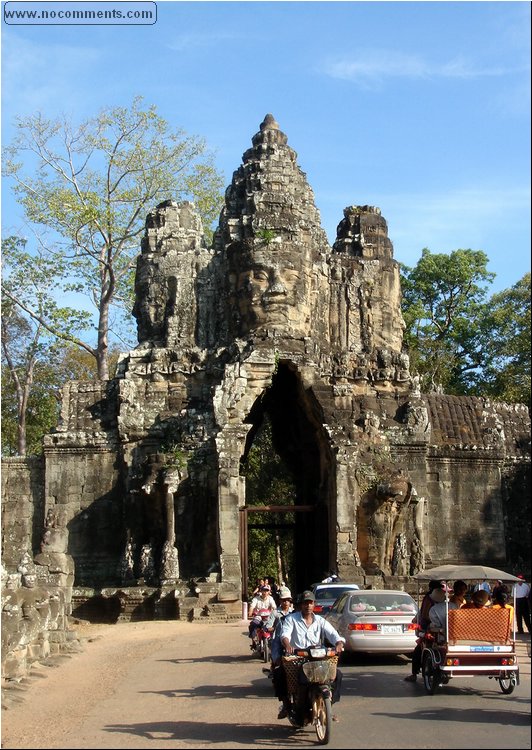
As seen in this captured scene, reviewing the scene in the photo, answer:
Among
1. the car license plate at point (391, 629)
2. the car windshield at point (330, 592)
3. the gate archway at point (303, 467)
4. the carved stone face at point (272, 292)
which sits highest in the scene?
the carved stone face at point (272, 292)

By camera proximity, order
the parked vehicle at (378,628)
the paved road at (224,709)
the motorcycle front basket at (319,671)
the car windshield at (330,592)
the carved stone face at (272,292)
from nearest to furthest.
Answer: the paved road at (224,709) → the motorcycle front basket at (319,671) → the parked vehicle at (378,628) → the car windshield at (330,592) → the carved stone face at (272,292)

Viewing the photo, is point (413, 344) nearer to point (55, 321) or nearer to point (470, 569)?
point (55, 321)

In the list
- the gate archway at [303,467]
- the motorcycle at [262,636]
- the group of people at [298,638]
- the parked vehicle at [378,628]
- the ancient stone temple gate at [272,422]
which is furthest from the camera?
the gate archway at [303,467]

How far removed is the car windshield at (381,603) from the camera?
52.1 feet

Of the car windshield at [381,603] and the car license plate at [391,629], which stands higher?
the car windshield at [381,603]

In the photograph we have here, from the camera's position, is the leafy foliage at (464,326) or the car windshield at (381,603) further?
the leafy foliage at (464,326)

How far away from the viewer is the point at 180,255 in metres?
32.9

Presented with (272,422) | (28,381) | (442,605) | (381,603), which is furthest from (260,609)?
(28,381)

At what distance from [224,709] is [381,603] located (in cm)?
457

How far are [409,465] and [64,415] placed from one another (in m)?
9.66

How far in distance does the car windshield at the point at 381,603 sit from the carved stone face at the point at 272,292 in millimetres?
14668

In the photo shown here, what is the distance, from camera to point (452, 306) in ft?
162

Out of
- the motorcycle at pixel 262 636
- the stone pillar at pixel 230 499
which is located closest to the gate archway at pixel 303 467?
the stone pillar at pixel 230 499

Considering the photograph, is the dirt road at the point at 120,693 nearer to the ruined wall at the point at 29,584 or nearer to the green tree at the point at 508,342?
the ruined wall at the point at 29,584
